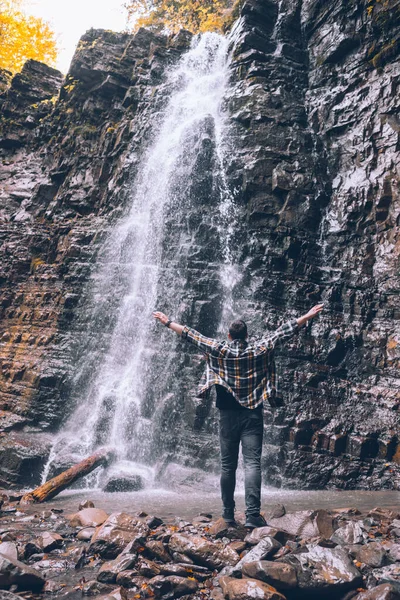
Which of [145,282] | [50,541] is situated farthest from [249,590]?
[145,282]

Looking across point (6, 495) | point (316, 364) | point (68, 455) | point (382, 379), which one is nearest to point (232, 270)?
point (316, 364)

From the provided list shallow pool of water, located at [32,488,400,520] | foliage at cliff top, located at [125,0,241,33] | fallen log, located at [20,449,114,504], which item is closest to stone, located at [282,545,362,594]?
Result: shallow pool of water, located at [32,488,400,520]

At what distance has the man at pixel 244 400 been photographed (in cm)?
491

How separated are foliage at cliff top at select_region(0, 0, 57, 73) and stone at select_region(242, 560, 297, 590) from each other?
1243 inches

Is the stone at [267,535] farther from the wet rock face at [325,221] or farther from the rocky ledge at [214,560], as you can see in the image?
Answer: the wet rock face at [325,221]

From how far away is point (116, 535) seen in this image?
185 inches

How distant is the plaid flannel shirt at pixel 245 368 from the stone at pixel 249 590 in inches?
69.2

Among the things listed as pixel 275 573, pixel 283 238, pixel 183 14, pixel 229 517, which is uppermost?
pixel 183 14

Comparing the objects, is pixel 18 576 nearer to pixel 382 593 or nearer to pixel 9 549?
pixel 9 549

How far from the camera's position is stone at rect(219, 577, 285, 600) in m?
3.28

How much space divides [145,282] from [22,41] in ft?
81.5

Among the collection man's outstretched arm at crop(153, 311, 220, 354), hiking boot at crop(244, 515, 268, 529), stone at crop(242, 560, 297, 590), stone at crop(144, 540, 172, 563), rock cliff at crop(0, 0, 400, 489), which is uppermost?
rock cliff at crop(0, 0, 400, 489)

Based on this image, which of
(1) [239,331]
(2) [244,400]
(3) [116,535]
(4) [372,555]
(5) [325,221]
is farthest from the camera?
(5) [325,221]

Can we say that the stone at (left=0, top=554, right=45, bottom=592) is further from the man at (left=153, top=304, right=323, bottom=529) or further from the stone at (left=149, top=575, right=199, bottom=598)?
the man at (left=153, top=304, right=323, bottom=529)
